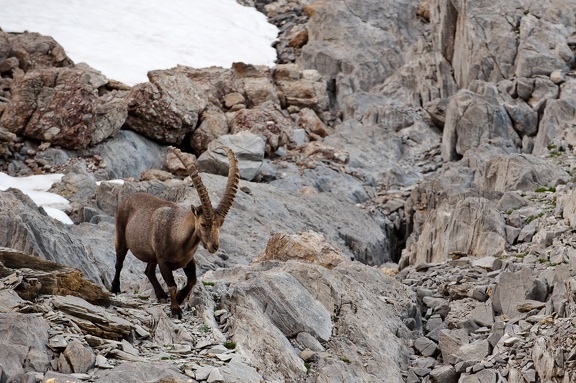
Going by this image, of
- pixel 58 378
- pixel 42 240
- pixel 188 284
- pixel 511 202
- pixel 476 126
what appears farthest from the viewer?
pixel 476 126

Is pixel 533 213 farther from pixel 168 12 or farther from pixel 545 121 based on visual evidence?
pixel 168 12

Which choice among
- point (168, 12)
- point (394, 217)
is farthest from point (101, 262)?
point (168, 12)

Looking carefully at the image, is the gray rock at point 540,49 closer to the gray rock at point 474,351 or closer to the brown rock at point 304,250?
the brown rock at point 304,250

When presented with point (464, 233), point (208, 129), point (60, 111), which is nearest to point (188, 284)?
point (464, 233)

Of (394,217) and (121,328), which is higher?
(121,328)

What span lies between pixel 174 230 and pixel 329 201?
1756 centimetres

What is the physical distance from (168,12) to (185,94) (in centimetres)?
1801

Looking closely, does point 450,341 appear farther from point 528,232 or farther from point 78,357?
point 78,357

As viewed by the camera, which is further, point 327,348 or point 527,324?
point 527,324

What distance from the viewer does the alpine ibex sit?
13.9m

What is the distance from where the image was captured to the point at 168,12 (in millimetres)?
56469

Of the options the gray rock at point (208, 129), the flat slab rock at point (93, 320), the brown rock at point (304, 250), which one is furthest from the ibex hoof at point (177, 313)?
the gray rock at point (208, 129)

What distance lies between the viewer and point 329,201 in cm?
3173

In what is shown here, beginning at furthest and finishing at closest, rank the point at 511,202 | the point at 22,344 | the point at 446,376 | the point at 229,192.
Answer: the point at 511,202 < the point at 446,376 < the point at 229,192 < the point at 22,344
